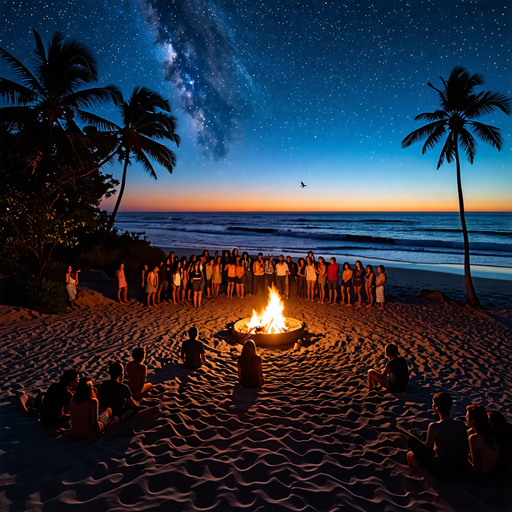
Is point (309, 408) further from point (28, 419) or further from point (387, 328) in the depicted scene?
point (387, 328)

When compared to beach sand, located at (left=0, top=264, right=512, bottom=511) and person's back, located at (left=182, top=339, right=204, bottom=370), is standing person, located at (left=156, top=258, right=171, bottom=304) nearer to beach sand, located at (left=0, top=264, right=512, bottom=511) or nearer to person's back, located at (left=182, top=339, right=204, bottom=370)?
beach sand, located at (left=0, top=264, right=512, bottom=511)

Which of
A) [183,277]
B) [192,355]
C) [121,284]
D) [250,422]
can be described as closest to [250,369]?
[250,422]

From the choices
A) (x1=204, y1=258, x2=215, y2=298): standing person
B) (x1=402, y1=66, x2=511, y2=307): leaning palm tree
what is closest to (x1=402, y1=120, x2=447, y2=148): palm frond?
(x1=402, y1=66, x2=511, y2=307): leaning palm tree

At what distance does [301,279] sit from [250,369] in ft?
26.3

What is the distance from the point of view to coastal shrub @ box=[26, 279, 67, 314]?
1048 centimetres

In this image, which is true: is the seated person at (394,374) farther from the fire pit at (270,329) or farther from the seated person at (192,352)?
the seated person at (192,352)

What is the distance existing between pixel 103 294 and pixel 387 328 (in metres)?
11.4

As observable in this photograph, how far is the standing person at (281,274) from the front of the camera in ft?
42.8

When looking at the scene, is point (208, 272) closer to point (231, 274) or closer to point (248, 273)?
point (231, 274)

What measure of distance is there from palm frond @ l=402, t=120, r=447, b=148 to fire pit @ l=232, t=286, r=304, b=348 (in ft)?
29.7

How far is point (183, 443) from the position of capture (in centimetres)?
418

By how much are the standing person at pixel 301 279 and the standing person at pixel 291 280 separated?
6.9 inches

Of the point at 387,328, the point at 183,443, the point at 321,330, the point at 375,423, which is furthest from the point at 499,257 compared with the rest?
the point at 183,443

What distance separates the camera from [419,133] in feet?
41.2
